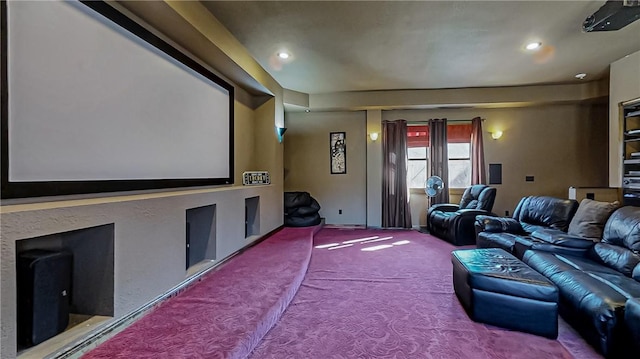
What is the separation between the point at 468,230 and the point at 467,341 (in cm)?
328

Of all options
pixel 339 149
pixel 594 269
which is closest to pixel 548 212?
pixel 594 269

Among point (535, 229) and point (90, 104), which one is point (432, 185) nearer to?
point (535, 229)

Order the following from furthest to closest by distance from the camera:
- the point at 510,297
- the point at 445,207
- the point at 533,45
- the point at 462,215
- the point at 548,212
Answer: the point at 445,207, the point at 462,215, the point at 548,212, the point at 533,45, the point at 510,297

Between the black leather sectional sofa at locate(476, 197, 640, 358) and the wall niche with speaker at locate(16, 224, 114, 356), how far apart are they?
10.5 feet

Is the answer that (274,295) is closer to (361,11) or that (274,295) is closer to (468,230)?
(361,11)

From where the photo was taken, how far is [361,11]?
10.5 feet

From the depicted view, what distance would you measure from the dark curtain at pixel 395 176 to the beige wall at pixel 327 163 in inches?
19.3

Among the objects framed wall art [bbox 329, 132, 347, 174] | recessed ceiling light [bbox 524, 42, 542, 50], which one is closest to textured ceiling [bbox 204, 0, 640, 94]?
recessed ceiling light [bbox 524, 42, 542, 50]

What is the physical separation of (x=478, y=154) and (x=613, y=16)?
365 centimetres

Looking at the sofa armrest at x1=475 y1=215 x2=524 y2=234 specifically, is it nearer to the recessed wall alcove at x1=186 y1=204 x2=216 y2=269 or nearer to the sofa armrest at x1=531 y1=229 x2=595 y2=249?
the sofa armrest at x1=531 y1=229 x2=595 y2=249

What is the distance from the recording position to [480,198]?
555cm

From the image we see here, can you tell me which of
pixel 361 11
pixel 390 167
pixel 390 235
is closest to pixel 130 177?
pixel 361 11

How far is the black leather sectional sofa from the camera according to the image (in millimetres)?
1980

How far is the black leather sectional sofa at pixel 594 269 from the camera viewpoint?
6.50ft
